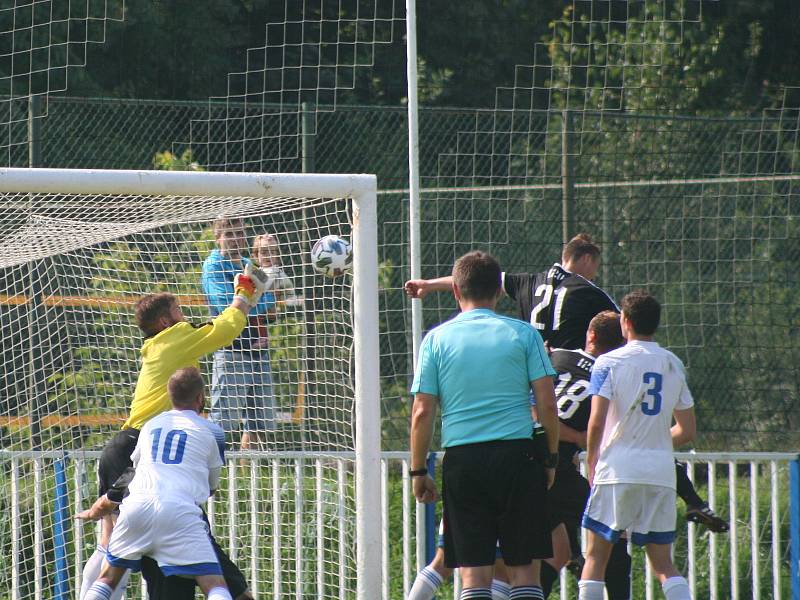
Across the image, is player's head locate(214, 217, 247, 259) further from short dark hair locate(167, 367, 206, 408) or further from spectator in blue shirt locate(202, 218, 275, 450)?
short dark hair locate(167, 367, 206, 408)

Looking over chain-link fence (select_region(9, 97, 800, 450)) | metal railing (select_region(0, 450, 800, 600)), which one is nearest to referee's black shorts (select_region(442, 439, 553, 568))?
metal railing (select_region(0, 450, 800, 600))

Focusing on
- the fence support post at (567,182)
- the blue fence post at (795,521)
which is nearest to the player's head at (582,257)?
the blue fence post at (795,521)

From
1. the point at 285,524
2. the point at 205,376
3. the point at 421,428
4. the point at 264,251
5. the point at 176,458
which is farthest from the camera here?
the point at 205,376

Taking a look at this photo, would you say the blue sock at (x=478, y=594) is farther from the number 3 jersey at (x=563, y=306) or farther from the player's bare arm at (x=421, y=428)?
the number 3 jersey at (x=563, y=306)

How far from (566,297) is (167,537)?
2174 mm

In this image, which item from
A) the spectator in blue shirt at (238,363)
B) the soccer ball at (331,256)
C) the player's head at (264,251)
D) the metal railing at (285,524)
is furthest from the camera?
the metal railing at (285,524)

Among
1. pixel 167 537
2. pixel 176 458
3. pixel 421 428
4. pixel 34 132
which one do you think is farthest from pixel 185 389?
pixel 34 132

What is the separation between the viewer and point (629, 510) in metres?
5.57

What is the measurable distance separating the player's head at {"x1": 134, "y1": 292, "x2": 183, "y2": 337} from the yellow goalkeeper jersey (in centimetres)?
4

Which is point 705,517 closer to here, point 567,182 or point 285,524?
point 285,524

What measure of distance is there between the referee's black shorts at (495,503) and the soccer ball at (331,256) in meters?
1.37

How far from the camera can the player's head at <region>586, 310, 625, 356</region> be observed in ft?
19.3

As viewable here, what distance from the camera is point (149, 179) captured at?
5812 mm

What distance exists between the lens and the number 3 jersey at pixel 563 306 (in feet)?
20.3
